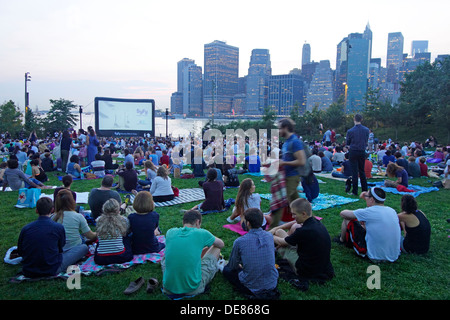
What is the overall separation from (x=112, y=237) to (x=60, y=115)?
4265cm

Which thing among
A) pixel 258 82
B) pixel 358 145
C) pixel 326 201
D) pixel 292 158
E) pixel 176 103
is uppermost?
pixel 258 82

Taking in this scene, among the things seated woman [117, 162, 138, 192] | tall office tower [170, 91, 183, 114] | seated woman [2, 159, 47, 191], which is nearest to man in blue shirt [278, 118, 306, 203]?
seated woman [117, 162, 138, 192]

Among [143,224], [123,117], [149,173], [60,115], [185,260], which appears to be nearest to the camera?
[185,260]

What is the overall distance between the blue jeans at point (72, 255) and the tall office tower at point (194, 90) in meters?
124

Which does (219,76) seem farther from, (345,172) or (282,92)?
(345,172)

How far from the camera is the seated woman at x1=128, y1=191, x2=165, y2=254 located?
4285mm

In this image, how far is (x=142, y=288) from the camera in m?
3.57

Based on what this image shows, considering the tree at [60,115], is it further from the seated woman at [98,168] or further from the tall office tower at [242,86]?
the tall office tower at [242,86]

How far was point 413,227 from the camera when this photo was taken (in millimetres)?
4473

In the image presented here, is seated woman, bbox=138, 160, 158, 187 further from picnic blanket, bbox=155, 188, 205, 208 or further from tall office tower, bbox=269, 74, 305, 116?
tall office tower, bbox=269, 74, 305, 116

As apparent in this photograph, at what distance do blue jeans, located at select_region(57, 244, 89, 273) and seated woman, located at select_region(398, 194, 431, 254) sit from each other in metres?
4.53

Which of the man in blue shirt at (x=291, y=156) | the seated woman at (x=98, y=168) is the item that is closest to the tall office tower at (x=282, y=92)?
the seated woman at (x=98, y=168)

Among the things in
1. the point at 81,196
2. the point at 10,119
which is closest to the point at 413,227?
the point at 81,196
